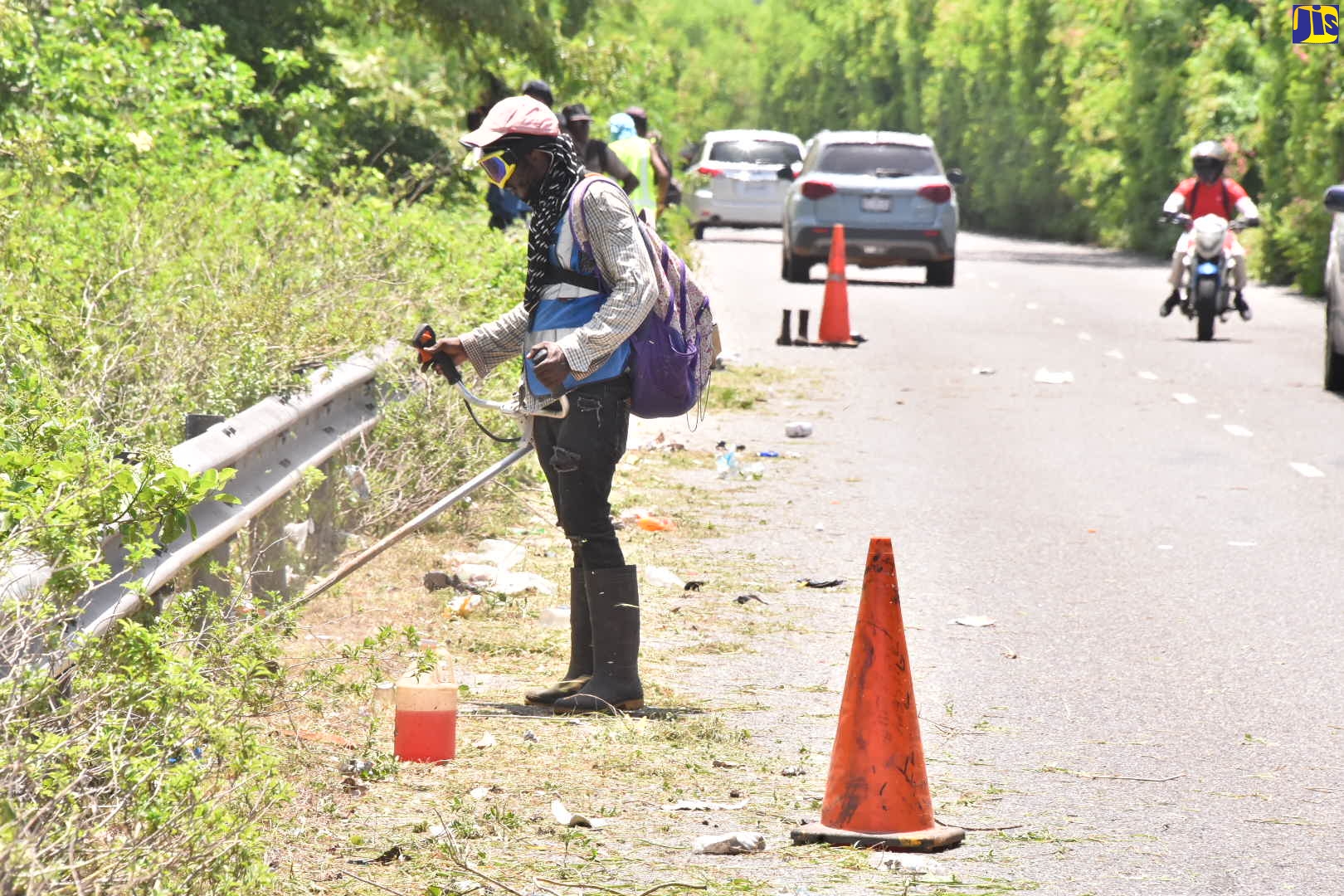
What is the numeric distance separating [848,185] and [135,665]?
2256 centimetres

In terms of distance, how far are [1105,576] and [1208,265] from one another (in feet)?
37.5

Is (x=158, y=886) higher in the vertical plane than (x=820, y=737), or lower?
higher

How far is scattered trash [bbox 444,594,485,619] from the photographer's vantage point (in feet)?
26.0

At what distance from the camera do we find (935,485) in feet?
38.3

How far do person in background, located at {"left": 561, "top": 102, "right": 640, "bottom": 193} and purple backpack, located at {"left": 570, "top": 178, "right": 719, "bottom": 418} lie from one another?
7.71 metres

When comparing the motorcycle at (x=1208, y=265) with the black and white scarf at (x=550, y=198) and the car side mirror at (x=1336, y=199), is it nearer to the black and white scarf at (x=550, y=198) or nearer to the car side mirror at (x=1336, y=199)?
the car side mirror at (x=1336, y=199)

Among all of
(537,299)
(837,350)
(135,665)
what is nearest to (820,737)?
(537,299)

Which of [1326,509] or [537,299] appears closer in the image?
[537,299]

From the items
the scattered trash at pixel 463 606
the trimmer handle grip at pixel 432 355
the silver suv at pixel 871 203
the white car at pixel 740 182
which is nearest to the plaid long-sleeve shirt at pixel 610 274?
the trimmer handle grip at pixel 432 355

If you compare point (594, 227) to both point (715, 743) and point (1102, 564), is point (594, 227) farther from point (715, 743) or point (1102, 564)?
point (1102, 564)

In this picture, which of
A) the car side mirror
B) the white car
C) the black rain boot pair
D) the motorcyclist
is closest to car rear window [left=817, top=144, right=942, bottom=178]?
the black rain boot pair

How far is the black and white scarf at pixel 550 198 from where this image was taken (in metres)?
6.46

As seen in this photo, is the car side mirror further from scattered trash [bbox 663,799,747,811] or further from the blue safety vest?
scattered trash [bbox 663,799,747,811]

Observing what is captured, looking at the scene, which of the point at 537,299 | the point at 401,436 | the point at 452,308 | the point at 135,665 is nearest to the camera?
the point at 135,665
